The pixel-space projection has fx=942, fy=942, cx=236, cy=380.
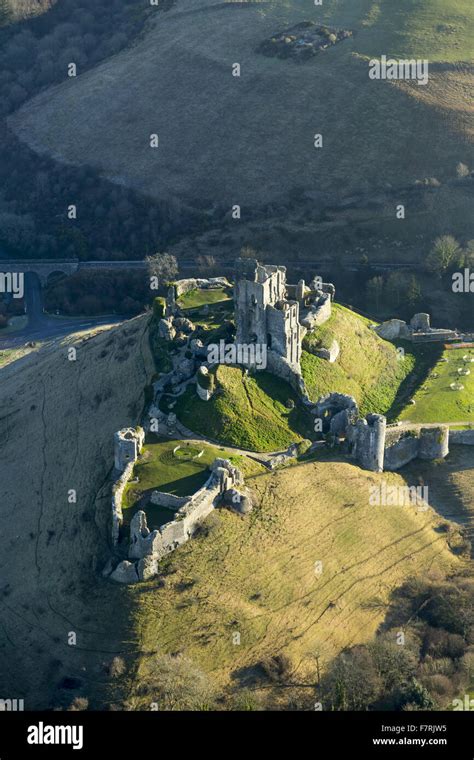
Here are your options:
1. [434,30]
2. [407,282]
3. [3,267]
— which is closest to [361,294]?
[407,282]

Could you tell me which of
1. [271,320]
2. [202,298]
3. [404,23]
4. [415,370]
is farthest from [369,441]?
[404,23]

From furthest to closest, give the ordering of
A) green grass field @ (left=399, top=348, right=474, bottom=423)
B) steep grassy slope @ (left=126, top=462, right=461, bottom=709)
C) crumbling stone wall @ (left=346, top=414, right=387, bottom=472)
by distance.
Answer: green grass field @ (left=399, top=348, right=474, bottom=423)
crumbling stone wall @ (left=346, top=414, right=387, bottom=472)
steep grassy slope @ (left=126, top=462, right=461, bottom=709)

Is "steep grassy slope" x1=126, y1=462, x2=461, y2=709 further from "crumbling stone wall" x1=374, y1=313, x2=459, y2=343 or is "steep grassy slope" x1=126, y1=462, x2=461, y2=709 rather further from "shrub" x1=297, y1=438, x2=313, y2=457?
"crumbling stone wall" x1=374, y1=313, x2=459, y2=343

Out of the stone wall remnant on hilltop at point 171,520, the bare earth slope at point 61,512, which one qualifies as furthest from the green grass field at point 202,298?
the stone wall remnant on hilltop at point 171,520

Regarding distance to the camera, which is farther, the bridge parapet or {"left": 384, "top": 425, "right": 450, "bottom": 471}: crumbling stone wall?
the bridge parapet

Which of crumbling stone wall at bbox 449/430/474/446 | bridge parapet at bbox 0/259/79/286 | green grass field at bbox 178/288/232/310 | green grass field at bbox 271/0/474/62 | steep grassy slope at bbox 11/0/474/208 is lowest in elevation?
crumbling stone wall at bbox 449/430/474/446

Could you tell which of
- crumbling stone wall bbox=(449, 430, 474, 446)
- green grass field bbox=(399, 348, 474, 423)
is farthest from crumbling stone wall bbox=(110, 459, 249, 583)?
crumbling stone wall bbox=(449, 430, 474, 446)
